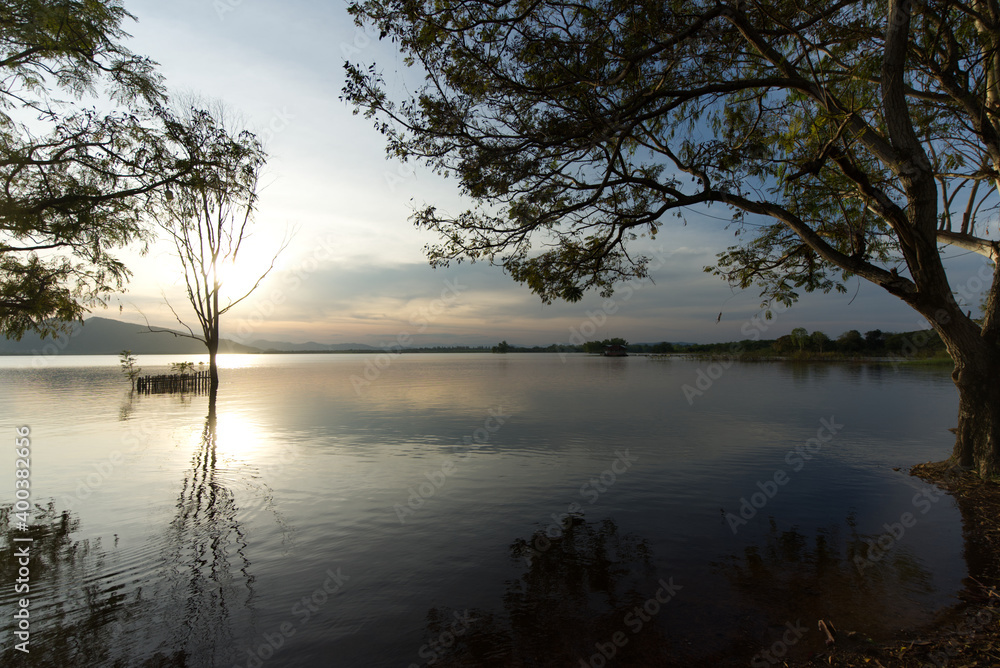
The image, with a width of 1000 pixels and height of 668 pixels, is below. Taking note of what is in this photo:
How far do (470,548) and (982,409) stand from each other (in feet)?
37.0

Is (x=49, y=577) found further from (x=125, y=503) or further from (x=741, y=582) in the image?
(x=741, y=582)

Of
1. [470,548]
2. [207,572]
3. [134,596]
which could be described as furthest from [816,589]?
[134,596]

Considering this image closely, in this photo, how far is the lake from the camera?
513cm

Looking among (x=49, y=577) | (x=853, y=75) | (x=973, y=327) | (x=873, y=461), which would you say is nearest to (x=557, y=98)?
(x=853, y=75)

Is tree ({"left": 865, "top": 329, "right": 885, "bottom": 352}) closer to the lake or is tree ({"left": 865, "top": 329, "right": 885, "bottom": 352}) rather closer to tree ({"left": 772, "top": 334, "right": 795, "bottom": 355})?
tree ({"left": 772, "top": 334, "right": 795, "bottom": 355})

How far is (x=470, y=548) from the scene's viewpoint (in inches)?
303

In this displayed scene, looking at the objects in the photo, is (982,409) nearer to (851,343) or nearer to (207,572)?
(207,572)

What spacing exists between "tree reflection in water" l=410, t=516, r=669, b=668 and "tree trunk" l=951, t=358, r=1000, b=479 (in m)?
8.49

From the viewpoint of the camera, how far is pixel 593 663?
4.74 metres

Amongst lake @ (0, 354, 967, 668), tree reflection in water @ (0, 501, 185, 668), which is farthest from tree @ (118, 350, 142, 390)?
tree reflection in water @ (0, 501, 185, 668)

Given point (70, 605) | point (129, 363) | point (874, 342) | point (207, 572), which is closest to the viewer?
point (70, 605)

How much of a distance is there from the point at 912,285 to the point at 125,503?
16816 mm

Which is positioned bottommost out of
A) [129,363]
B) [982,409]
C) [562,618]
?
[562,618]

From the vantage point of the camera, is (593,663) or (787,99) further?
(787,99)
